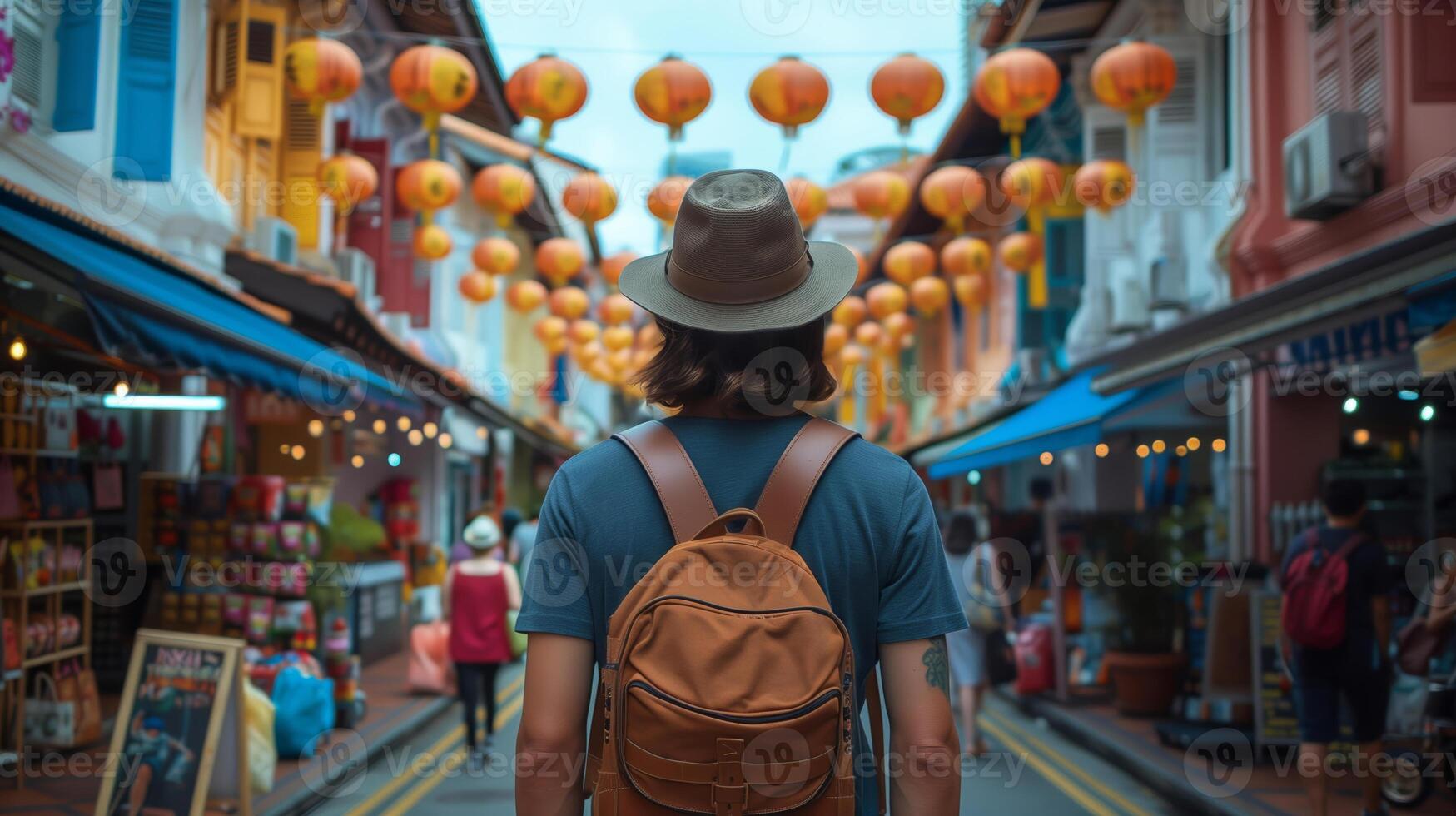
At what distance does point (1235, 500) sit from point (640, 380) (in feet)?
35.4

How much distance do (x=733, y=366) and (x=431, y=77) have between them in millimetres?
7472

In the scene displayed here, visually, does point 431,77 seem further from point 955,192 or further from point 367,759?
point 955,192

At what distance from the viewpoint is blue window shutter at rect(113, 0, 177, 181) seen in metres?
9.51

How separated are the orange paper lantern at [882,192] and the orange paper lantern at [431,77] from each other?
13.4 feet

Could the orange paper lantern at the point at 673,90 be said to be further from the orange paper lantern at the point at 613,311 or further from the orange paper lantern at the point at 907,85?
the orange paper lantern at the point at 613,311

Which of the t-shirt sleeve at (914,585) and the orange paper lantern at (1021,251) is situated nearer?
the t-shirt sleeve at (914,585)

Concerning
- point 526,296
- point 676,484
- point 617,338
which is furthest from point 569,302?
point 676,484

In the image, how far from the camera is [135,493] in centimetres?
1015

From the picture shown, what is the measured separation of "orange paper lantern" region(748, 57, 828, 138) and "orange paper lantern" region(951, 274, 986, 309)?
24.0 feet

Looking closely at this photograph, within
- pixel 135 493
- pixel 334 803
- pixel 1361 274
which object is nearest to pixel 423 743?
pixel 334 803

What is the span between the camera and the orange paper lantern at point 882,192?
11805 millimetres

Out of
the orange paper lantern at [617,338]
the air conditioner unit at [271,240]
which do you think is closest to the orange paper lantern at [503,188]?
the air conditioner unit at [271,240]

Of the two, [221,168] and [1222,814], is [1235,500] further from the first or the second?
[221,168]

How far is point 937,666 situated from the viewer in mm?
2186
